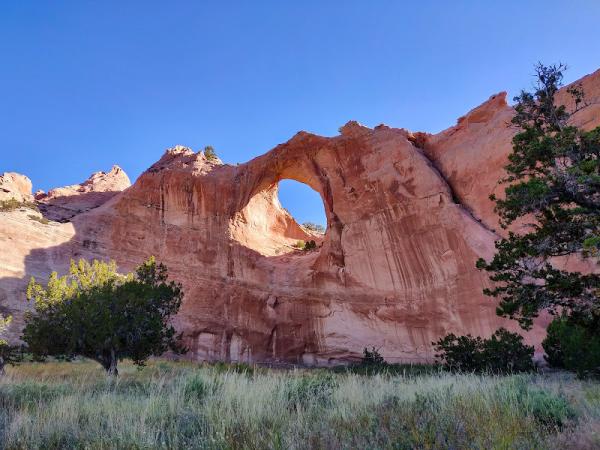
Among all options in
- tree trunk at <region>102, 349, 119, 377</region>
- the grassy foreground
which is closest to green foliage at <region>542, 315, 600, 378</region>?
the grassy foreground

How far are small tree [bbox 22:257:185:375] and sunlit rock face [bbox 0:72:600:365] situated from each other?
11.9 m

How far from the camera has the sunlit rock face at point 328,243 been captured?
84.8 ft

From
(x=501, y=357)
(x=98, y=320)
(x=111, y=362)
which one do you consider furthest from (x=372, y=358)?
(x=98, y=320)

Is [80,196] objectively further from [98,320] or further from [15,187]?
[98,320]

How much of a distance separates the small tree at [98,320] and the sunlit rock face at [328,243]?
11871mm

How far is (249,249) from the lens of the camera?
33812 mm

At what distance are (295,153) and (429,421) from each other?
31365mm

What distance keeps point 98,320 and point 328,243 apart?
63.0 ft

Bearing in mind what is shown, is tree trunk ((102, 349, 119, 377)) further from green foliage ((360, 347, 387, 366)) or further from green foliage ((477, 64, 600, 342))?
green foliage ((360, 347, 387, 366))

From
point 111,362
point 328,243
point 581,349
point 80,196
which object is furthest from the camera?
point 80,196

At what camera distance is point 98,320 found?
51.0ft

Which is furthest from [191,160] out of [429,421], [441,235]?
[429,421]

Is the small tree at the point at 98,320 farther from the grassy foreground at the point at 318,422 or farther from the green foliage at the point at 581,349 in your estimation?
the green foliage at the point at 581,349

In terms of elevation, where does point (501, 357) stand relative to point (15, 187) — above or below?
below
